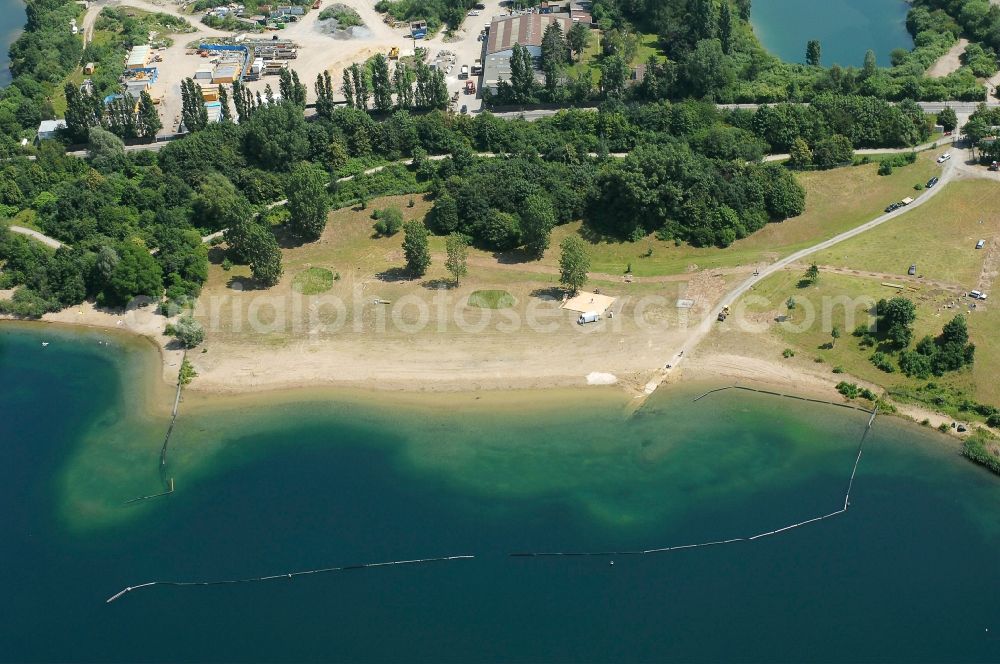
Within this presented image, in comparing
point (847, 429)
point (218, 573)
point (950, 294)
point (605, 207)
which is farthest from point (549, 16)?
point (218, 573)

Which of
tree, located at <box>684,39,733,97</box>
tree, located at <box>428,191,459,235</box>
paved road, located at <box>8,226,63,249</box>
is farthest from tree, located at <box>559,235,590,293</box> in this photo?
paved road, located at <box>8,226,63,249</box>

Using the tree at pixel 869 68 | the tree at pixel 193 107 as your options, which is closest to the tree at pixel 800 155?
the tree at pixel 869 68

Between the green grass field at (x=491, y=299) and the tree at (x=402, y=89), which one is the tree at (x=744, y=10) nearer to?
the tree at (x=402, y=89)

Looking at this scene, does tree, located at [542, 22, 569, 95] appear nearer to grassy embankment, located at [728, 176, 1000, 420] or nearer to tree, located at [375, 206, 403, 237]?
tree, located at [375, 206, 403, 237]

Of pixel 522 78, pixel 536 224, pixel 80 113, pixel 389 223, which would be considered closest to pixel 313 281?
pixel 389 223

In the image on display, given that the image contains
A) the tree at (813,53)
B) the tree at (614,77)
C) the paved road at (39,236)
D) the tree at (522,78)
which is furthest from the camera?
the tree at (813,53)

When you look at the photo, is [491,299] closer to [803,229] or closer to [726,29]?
[803,229]
